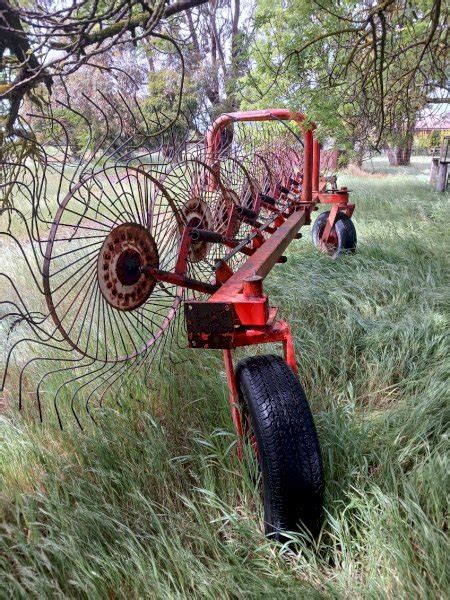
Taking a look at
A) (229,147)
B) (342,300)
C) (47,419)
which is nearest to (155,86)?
(229,147)

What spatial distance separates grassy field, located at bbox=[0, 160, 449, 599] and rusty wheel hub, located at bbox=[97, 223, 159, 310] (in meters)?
0.59

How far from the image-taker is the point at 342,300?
308 centimetres

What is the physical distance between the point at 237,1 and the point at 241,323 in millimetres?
12504

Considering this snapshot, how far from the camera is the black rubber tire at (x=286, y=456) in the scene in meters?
1.31

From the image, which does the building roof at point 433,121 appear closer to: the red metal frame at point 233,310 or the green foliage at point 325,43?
the green foliage at point 325,43

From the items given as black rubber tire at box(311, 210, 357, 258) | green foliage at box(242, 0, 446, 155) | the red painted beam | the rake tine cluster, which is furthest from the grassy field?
black rubber tire at box(311, 210, 357, 258)

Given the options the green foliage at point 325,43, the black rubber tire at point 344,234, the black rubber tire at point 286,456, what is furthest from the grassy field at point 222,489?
the black rubber tire at point 344,234

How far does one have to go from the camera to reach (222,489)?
1.64 meters

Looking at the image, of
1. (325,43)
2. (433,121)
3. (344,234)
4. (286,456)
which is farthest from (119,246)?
(433,121)

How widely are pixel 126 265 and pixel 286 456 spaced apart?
838mm

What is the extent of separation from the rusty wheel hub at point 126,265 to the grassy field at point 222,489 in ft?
1.92

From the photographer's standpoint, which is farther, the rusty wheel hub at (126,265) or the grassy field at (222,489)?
the rusty wheel hub at (126,265)

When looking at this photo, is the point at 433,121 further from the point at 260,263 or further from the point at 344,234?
the point at 260,263

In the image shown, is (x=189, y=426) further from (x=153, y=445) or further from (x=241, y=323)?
(x=241, y=323)
